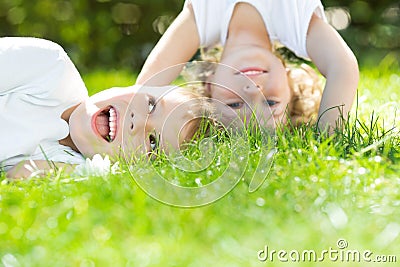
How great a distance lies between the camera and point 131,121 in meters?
1.84

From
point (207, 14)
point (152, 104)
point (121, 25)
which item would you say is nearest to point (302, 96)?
point (207, 14)

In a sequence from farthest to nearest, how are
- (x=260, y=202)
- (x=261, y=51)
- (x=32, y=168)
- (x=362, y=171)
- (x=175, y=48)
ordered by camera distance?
(x=175, y=48), (x=261, y=51), (x=32, y=168), (x=362, y=171), (x=260, y=202)

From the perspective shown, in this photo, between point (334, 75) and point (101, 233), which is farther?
point (334, 75)

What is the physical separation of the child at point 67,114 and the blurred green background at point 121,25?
2.61m

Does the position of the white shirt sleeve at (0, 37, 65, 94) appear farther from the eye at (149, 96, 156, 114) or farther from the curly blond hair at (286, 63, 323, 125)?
the curly blond hair at (286, 63, 323, 125)

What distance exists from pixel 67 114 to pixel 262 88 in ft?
1.76

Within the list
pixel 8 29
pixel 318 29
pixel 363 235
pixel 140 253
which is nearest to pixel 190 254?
pixel 140 253

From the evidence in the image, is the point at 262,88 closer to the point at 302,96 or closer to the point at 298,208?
the point at 302,96

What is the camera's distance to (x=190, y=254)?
118cm

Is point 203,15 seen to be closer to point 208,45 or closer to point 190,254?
point 208,45

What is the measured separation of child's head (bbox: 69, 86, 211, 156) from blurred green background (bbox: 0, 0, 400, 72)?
2713 mm

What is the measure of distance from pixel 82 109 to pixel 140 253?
2.80 feet

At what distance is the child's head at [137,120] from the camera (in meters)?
1.81

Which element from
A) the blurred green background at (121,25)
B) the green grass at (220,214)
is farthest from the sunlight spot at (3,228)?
the blurred green background at (121,25)
